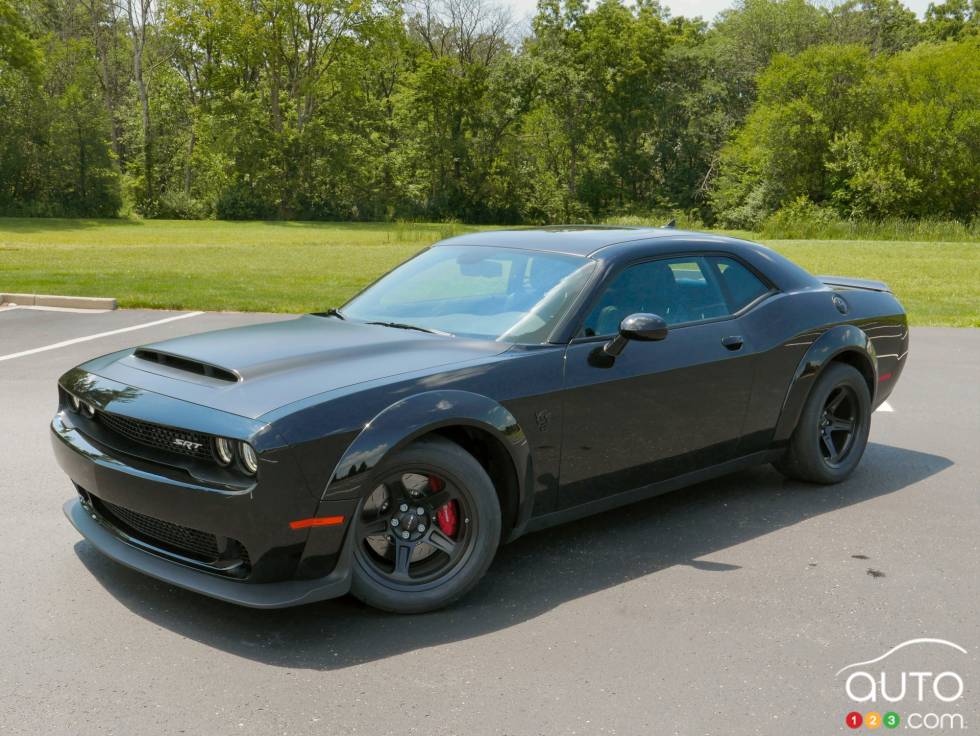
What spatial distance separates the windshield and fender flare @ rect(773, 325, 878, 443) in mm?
1524

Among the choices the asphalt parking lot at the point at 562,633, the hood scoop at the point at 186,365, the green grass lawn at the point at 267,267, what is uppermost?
the hood scoop at the point at 186,365

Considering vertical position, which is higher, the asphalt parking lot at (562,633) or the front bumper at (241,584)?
the front bumper at (241,584)

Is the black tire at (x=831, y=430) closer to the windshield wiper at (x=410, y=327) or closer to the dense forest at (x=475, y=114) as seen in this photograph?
the windshield wiper at (x=410, y=327)

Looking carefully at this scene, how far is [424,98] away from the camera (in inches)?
2692

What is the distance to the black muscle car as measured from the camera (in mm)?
3865

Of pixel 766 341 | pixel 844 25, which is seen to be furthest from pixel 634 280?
pixel 844 25

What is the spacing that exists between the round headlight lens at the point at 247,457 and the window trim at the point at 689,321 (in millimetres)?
1591

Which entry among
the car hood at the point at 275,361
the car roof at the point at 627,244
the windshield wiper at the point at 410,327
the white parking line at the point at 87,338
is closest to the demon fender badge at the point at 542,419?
the car hood at the point at 275,361

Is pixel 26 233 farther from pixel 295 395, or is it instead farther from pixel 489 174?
pixel 295 395

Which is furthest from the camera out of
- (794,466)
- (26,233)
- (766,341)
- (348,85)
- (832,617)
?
(348,85)

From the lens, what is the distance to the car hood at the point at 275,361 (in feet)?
13.3

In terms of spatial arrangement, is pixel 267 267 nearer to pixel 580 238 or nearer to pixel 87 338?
pixel 87 338

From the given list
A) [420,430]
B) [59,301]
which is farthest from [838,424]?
[59,301]

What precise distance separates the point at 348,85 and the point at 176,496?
62.4 meters
